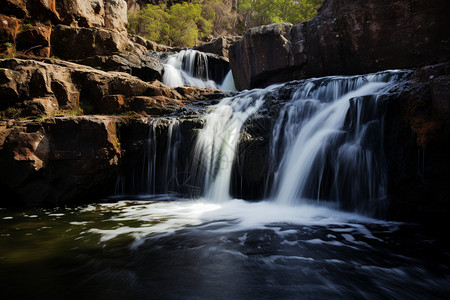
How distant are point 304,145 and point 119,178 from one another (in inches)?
193

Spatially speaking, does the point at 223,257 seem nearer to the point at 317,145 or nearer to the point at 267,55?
the point at 317,145

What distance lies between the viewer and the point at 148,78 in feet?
40.3

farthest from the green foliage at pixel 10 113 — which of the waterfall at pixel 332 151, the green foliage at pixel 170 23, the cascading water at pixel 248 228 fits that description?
the green foliage at pixel 170 23

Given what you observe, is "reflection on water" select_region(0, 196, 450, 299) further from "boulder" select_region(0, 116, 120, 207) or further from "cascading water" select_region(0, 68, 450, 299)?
"boulder" select_region(0, 116, 120, 207)

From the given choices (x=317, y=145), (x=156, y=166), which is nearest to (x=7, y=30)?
(x=156, y=166)

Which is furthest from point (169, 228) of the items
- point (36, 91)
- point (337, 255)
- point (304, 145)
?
point (36, 91)

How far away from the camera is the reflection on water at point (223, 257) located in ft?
7.07

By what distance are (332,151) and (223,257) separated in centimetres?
324

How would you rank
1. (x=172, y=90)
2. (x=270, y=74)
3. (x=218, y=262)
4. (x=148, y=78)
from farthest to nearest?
(x=148, y=78), (x=270, y=74), (x=172, y=90), (x=218, y=262)

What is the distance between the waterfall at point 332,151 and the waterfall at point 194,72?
9325 millimetres

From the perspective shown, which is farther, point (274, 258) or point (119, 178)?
point (119, 178)

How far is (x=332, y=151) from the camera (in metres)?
4.92

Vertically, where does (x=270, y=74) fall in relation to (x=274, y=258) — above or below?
above

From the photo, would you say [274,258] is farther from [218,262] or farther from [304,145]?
[304,145]
